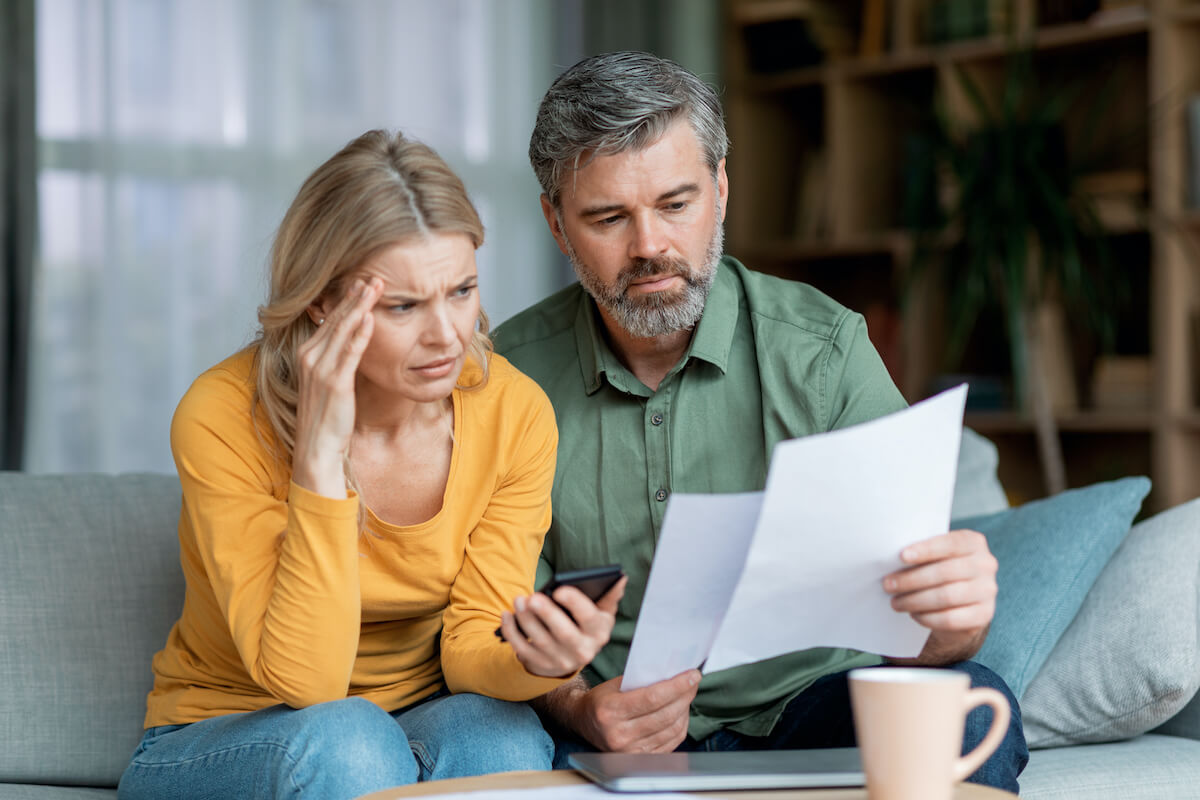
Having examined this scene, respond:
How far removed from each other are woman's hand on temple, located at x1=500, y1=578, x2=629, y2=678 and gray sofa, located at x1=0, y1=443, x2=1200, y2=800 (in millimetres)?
678

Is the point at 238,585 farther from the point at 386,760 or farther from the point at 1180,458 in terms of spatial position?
the point at 1180,458

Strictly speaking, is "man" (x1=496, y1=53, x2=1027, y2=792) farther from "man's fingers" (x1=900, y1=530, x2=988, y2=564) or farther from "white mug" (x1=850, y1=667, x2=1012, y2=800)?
→ "white mug" (x1=850, y1=667, x2=1012, y2=800)

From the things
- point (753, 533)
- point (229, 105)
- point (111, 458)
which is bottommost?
point (111, 458)

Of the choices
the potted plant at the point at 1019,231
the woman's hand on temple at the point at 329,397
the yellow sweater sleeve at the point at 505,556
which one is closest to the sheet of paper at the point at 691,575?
the yellow sweater sleeve at the point at 505,556

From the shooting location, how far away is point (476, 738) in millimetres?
1166

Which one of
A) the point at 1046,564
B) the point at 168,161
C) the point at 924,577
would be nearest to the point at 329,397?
the point at 924,577

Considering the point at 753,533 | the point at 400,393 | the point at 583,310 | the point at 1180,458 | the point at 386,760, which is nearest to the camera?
the point at 753,533

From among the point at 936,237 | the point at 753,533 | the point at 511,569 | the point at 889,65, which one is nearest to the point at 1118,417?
the point at 936,237

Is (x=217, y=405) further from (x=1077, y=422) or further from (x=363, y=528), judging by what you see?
(x=1077, y=422)

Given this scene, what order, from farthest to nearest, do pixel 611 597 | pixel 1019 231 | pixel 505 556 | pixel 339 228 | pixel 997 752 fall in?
1. pixel 1019 231
2. pixel 505 556
3. pixel 339 228
4. pixel 997 752
5. pixel 611 597

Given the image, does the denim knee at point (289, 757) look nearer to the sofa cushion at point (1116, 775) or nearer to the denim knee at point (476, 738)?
the denim knee at point (476, 738)

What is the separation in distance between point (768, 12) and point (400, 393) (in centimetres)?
285

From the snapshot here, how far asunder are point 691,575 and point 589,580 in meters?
0.09

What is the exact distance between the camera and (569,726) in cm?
130
